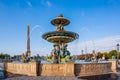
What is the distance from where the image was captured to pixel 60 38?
19.4m

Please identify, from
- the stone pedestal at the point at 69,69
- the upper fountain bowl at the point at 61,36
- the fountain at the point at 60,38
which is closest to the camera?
the stone pedestal at the point at 69,69

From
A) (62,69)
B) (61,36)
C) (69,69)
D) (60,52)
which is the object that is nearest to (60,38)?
(61,36)

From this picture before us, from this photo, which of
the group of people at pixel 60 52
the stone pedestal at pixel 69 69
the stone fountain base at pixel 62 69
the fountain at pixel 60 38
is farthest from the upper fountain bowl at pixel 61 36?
the stone pedestal at pixel 69 69

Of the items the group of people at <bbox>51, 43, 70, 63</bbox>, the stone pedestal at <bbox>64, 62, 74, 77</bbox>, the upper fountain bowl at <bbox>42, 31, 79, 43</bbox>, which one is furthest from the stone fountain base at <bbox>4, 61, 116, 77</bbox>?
the upper fountain bowl at <bbox>42, 31, 79, 43</bbox>

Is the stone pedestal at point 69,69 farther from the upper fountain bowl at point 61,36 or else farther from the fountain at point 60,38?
the upper fountain bowl at point 61,36

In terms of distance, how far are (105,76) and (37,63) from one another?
5888mm

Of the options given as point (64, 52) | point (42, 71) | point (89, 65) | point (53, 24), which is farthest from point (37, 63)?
point (53, 24)

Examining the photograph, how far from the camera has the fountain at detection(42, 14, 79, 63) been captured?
18938 millimetres

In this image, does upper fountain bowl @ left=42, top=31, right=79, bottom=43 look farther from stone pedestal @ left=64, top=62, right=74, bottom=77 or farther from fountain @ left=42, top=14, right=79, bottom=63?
stone pedestal @ left=64, top=62, right=74, bottom=77

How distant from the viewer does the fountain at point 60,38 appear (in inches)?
746

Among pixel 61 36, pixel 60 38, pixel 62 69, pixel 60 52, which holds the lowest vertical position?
pixel 62 69

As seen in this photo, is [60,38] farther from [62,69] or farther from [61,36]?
[62,69]

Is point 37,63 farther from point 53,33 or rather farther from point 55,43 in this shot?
point 55,43

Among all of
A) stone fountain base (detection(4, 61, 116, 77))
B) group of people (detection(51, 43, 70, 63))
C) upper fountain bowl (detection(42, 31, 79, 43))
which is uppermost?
upper fountain bowl (detection(42, 31, 79, 43))
